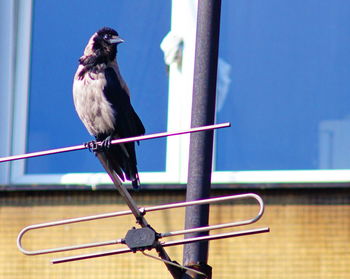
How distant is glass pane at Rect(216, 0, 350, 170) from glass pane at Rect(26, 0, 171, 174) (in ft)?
1.41

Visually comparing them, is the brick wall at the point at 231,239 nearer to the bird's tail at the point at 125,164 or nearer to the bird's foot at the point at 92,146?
the bird's tail at the point at 125,164

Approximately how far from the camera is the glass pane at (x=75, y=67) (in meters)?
7.42

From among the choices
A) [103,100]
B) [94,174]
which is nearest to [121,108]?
[103,100]

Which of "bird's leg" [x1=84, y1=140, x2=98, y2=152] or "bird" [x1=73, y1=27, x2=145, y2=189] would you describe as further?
"bird" [x1=73, y1=27, x2=145, y2=189]

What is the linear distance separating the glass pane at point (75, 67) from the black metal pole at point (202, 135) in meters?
2.84

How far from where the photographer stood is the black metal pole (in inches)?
171

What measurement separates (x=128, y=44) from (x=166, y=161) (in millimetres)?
801

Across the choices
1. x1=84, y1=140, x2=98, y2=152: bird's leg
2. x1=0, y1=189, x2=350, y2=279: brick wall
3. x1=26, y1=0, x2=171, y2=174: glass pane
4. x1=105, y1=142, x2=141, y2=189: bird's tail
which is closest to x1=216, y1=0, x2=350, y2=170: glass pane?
x1=0, y1=189, x2=350, y2=279: brick wall

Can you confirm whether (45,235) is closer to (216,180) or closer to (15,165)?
(15,165)

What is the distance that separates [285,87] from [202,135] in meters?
2.83

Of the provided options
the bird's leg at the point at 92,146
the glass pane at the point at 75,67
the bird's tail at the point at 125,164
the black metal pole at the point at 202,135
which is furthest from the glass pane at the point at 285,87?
the black metal pole at the point at 202,135

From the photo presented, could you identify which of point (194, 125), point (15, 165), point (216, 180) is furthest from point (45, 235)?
point (194, 125)

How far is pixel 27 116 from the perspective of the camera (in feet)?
25.1

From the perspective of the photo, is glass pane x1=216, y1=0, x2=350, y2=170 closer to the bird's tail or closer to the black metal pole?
the bird's tail
